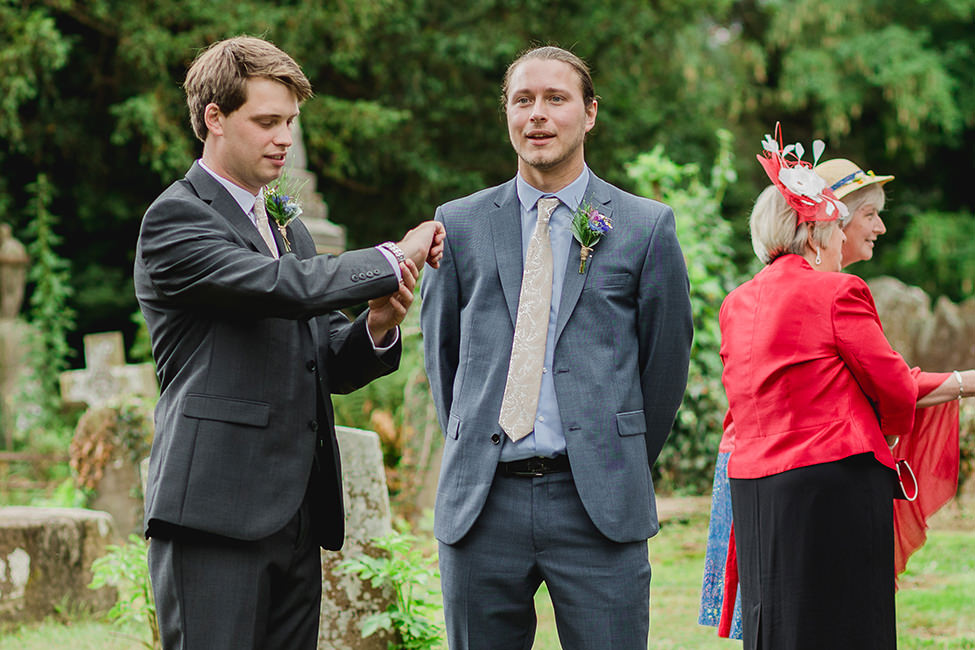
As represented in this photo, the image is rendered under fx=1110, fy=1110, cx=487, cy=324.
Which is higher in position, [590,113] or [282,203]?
[590,113]

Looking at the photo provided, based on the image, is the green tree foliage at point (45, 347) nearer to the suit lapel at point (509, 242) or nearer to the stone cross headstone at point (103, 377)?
the stone cross headstone at point (103, 377)

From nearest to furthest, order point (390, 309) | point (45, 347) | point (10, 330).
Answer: point (390, 309), point (45, 347), point (10, 330)

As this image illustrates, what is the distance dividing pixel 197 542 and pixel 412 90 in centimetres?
1548

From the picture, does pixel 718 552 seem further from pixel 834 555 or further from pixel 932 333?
pixel 932 333

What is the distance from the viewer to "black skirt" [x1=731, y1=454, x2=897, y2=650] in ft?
11.0

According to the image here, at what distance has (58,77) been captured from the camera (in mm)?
16906

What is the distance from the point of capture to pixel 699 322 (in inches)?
332

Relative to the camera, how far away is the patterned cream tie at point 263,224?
9.48 feet

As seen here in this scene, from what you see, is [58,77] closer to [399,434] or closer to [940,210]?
[399,434]

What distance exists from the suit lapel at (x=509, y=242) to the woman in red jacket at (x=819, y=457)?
0.89m

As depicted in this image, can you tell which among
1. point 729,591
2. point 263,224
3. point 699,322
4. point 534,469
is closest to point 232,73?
point 263,224

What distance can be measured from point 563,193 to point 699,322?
5.44 metres

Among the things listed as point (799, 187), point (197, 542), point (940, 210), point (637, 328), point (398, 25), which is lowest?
point (197, 542)

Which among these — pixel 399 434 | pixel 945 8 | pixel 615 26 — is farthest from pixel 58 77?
pixel 945 8
